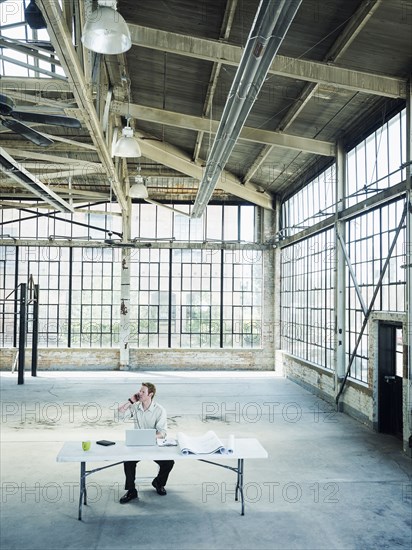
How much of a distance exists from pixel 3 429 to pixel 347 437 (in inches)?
264

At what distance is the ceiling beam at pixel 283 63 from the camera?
8.30 metres

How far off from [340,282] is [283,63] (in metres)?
5.96

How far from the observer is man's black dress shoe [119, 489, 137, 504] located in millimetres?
6754

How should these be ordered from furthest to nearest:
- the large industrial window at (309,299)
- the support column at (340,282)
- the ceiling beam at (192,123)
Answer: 1. the large industrial window at (309,299)
2. the support column at (340,282)
3. the ceiling beam at (192,123)

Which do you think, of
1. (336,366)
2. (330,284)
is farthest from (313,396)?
(330,284)

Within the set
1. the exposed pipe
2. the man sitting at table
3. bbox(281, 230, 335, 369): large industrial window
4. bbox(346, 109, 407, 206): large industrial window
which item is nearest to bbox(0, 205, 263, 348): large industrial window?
bbox(281, 230, 335, 369): large industrial window

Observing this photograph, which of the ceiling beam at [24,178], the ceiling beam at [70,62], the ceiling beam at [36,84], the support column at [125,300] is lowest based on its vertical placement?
the support column at [125,300]

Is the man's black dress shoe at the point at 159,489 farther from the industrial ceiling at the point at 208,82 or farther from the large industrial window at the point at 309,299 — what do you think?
the large industrial window at the point at 309,299

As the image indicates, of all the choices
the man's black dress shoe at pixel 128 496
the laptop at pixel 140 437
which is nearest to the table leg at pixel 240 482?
the laptop at pixel 140 437

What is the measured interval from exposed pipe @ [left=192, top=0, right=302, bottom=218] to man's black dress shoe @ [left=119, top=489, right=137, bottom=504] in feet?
18.3

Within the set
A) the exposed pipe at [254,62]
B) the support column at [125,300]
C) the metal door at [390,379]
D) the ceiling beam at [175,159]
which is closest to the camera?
the exposed pipe at [254,62]

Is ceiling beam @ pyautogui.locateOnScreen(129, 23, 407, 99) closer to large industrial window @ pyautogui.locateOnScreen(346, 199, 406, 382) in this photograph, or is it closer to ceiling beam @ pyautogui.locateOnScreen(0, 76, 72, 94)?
ceiling beam @ pyautogui.locateOnScreen(0, 76, 72, 94)

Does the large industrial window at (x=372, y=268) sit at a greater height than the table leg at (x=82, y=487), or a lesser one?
greater

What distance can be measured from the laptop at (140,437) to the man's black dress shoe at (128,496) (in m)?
0.72
